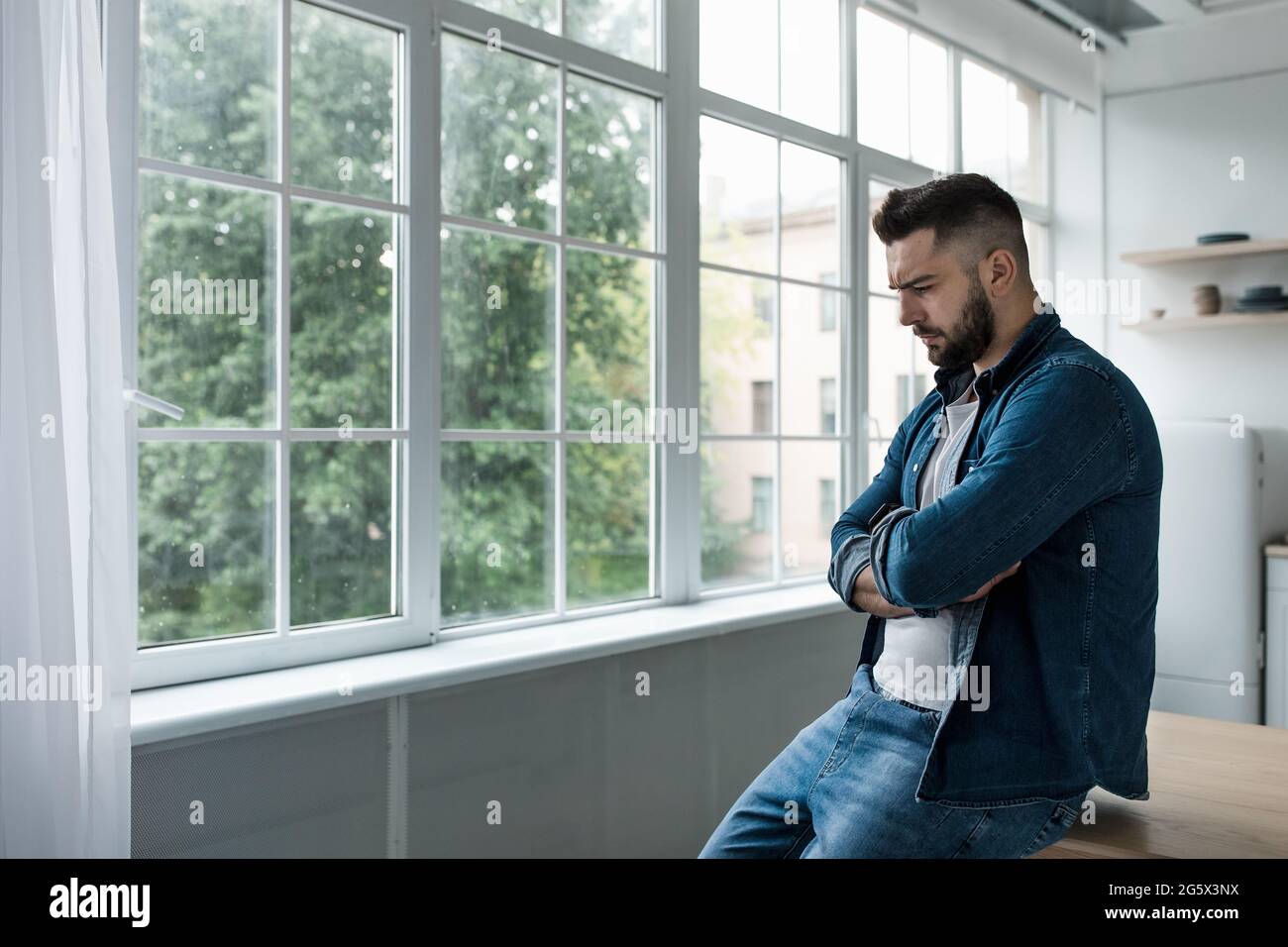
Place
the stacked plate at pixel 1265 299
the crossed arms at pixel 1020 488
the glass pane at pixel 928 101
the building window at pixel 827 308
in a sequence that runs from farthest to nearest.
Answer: the stacked plate at pixel 1265 299, the glass pane at pixel 928 101, the building window at pixel 827 308, the crossed arms at pixel 1020 488

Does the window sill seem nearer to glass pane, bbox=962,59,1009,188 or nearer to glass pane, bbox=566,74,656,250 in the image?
glass pane, bbox=566,74,656,250

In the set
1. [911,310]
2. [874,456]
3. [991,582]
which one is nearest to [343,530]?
Result: [911,310]

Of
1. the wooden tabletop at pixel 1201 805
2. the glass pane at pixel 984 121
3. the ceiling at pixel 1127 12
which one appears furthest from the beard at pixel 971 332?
the ceiling at pixel 1127 12

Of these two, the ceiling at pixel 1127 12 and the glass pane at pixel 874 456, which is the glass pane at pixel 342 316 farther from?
the ceiling at pixel 1127 12

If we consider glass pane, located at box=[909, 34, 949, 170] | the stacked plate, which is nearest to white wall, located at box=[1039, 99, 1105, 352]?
the stacked plate

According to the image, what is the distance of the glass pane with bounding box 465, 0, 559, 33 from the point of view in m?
2.66

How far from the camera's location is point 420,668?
2.23 meters

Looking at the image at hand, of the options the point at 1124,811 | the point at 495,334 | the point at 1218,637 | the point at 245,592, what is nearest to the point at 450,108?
the point at 495,334

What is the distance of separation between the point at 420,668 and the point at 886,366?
2.47 meters

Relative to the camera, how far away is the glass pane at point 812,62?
3590 millimetres

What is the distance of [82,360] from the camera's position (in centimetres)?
170

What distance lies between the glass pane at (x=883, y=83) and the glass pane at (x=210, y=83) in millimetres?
2352

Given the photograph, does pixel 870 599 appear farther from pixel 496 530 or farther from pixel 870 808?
pixel 496 530
